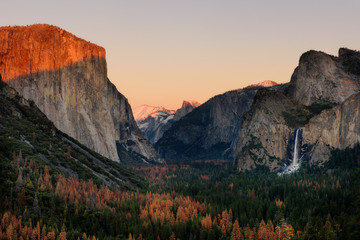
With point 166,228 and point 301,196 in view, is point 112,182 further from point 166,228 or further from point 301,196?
point 301,196

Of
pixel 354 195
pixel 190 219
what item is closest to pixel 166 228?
pixel 190 219

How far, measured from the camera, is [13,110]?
602 feet

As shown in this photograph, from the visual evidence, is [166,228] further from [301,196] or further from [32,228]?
[301,196]

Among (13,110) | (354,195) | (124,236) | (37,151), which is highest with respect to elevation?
(13,110)

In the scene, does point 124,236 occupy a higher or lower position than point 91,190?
lower

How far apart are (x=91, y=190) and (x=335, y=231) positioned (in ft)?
288

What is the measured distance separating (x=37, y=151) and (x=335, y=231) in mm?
114145

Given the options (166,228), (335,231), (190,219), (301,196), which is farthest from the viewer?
(301,196)

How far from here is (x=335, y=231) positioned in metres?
126

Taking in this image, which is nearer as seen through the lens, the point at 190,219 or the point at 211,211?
the point at 190,219

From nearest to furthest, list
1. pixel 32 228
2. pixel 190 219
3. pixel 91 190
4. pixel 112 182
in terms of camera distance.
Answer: pixel 32 228 → pixel 190 219 → pixel 91 190 → pixel 112 182

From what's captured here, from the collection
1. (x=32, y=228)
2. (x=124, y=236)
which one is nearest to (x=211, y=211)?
(x=124, y=236)

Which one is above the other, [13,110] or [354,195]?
[13,110]

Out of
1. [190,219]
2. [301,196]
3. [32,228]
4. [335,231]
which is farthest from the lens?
[301,196]
